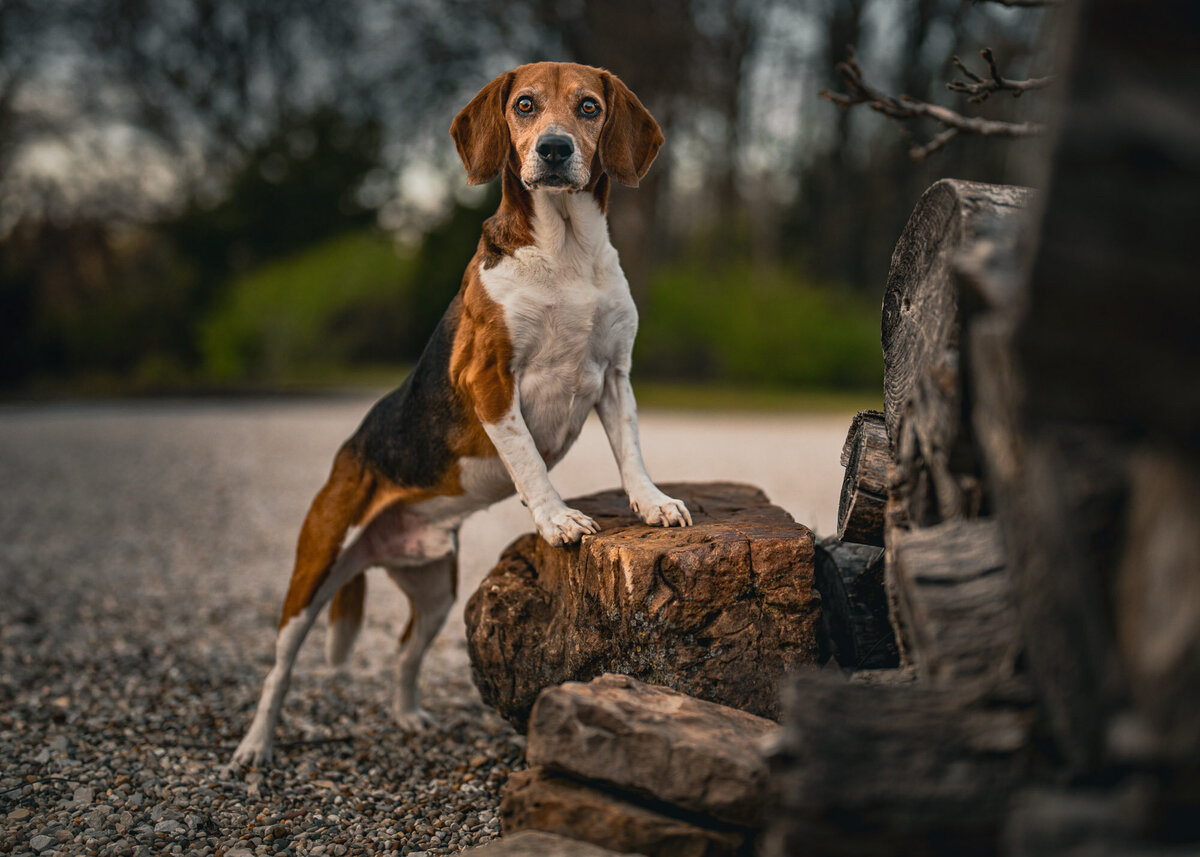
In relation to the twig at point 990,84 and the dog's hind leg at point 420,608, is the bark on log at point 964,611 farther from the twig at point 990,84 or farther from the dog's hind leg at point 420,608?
the dog's hind leg at point 420,608

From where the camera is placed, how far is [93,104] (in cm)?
1781

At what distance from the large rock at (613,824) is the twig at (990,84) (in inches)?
94.5

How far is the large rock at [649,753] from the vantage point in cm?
203

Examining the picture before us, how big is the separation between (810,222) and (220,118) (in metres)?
15.0

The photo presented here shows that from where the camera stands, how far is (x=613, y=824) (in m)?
2.00

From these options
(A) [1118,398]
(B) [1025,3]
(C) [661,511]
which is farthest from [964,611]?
(B) [1025,3]

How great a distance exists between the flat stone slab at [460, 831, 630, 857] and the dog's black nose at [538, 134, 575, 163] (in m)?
1.93

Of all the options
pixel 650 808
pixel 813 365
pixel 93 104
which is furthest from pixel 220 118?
pixel 650 808

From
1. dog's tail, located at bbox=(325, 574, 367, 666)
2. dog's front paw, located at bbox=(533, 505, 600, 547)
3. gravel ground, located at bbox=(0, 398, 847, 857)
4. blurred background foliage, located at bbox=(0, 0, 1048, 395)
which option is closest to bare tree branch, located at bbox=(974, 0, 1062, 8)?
dog's front paw, located at bbox=(533, 505, 600, 547)

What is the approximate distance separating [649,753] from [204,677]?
292 cm

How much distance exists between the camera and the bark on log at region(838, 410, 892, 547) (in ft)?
8.11

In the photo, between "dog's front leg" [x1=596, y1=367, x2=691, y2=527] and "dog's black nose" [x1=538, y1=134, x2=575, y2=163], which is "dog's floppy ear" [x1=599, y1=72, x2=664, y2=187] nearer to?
Answer: "dog's black nose" [x1=538, y1=134, x2=575, y2=163]

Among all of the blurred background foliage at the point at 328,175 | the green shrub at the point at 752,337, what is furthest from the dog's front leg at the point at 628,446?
the green shrub at the point at 752,337

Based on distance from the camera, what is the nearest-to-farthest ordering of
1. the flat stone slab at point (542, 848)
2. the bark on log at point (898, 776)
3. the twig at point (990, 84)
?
the bark on log at point (898, 776) < the flat stone slab at point (542, 848) < the twig at point (990, 84)
